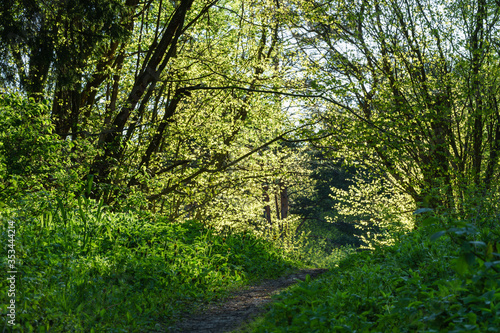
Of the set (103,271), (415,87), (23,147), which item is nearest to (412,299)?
(103,271)

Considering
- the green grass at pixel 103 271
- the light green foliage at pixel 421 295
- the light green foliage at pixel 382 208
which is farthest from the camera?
the light green foliage at pixel 382 208

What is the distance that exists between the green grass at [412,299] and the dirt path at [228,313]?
39 centimetres

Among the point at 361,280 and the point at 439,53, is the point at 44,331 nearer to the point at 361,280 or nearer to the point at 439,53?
the point at 361,280

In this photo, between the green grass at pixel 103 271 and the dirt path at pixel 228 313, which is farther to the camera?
the dirt path at pixel 228 313

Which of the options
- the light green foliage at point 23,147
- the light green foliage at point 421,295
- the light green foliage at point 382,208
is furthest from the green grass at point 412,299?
the light green foliage at point 23,147

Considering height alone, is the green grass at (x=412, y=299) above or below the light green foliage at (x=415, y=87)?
below

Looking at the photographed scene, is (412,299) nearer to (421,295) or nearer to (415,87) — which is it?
(421,295)

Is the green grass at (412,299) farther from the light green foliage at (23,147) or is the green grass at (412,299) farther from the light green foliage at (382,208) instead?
the light green foliage at (23,147)

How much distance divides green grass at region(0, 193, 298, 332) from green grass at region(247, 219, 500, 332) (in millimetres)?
1446

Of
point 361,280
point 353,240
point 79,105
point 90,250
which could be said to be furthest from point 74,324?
point 353,240

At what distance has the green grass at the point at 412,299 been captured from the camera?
8.10 ft

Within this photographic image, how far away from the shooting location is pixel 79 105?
8609 mm

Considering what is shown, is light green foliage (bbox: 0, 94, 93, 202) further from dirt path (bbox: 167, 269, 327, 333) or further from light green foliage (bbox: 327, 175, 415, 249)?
light green foliage (bbox: 327, 175, 415, 249)

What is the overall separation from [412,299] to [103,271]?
3.60 metres
